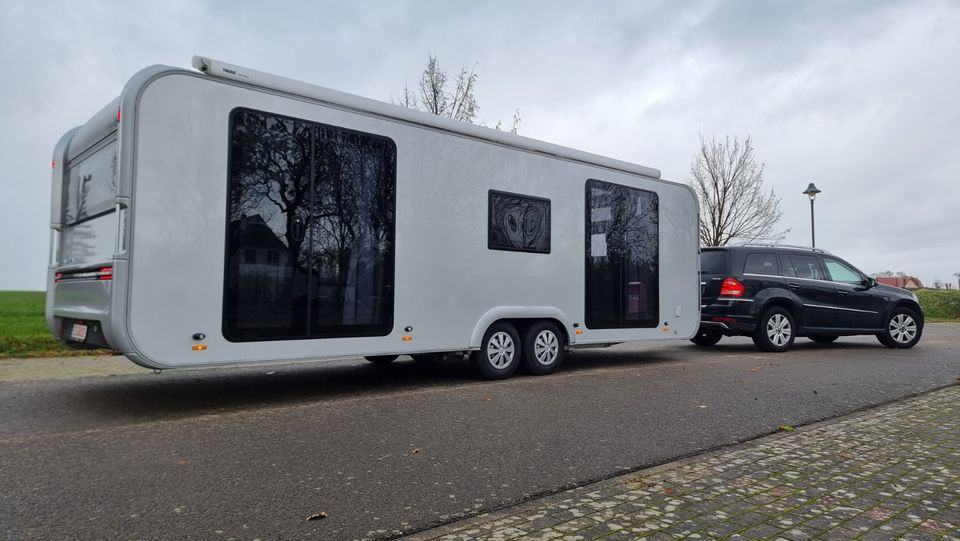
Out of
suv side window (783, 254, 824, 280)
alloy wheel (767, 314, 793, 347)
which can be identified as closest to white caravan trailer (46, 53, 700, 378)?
alloy wheel (767, 314, 793, 347)

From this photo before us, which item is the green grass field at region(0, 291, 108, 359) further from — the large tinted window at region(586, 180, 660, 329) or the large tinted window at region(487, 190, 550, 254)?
the large tinted window at region(586, 180, 660, 329)

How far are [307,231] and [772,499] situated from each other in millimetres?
4275

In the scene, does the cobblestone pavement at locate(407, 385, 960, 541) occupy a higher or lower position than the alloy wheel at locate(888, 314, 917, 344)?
lower

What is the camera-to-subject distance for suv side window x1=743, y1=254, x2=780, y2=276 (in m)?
10.9

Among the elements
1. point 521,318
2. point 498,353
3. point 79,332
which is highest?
point 521,318

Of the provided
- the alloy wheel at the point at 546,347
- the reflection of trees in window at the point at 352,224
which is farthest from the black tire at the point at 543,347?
the reflection of trees in window at the point at 352,224

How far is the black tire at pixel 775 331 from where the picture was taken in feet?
35.2

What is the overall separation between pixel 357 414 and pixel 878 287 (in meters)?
10.8

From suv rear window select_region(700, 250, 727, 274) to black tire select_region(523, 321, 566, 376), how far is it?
4397mm

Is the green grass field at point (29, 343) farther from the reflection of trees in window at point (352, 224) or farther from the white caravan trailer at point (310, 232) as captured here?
the reflection of trees in window at point (352, 224)

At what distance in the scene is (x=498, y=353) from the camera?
739cm

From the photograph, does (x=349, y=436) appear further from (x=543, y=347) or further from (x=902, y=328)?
(x=902, y=328)

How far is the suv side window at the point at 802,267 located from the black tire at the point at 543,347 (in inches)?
215

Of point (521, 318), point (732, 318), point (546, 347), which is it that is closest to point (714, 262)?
point (732, 318)
